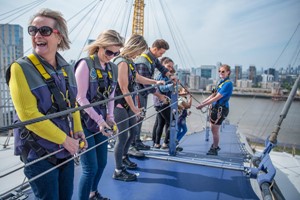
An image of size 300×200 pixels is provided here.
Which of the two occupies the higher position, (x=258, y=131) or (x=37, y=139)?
(x=37, y=139)

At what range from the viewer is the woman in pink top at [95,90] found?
151 centimetres

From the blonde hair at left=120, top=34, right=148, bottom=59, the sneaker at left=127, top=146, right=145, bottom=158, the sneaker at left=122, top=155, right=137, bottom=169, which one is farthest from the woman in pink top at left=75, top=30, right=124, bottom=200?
the sneaker at left=127, top=146, right=145, bottom=158

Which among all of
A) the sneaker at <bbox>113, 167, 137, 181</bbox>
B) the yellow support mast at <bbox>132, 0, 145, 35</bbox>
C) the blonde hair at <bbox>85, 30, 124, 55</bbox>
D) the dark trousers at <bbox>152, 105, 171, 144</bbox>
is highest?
the yellow support mast at <bbox>132, 0, 145, 35</bbox>

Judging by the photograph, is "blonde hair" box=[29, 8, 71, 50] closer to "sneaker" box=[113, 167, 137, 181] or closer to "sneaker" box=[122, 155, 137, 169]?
"sneaker" box=[113, 167, 137, 181]

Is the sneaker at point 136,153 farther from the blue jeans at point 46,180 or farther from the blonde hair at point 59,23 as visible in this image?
the blonde hair at point 59,23

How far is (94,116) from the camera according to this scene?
1590mm

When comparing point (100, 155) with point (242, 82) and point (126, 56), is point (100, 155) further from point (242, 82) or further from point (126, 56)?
point (242, 82)

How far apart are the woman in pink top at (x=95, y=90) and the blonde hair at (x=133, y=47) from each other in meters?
0.43

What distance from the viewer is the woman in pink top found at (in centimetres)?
151

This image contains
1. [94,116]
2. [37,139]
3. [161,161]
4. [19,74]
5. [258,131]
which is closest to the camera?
[19,74]

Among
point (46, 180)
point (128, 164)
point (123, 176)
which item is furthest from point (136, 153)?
point (46, 180)

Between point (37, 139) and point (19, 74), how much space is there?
0.33 m

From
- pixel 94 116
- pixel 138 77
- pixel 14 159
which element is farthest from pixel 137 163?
pixel 14 159

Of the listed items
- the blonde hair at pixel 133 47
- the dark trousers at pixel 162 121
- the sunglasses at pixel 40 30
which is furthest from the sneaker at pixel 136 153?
the sunglasses at pixel 40 30
